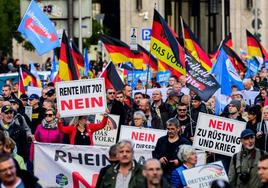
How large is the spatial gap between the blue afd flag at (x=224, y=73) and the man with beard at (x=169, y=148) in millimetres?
9201

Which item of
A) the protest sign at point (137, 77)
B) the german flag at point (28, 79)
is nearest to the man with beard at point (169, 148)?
the german flag at point (28, 79)

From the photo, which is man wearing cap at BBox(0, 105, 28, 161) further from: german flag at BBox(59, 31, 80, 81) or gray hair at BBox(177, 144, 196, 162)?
gray hair at BBox(177, 144, 196, 162)

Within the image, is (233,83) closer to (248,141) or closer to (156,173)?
(248,141)

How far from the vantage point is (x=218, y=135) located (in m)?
17.8

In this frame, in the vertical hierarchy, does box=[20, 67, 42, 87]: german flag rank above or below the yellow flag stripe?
below

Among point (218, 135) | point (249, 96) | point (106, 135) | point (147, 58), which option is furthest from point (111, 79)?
point (147, 58)

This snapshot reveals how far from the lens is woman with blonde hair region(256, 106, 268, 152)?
17.9 metres

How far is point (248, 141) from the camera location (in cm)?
1534

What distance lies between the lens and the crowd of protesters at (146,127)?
43.8ft

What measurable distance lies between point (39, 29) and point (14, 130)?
8.95 metres

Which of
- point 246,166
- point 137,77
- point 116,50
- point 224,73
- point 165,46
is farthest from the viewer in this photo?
point 137,77

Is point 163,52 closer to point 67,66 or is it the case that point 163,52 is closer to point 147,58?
point 67,66

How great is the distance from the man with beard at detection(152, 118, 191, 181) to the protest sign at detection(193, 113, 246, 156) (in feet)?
2.81

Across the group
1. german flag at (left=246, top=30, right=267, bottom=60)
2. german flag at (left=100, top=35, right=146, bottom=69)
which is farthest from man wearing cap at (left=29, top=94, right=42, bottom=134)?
german flag at (left=246, top=30, right=267, bottom=60)
